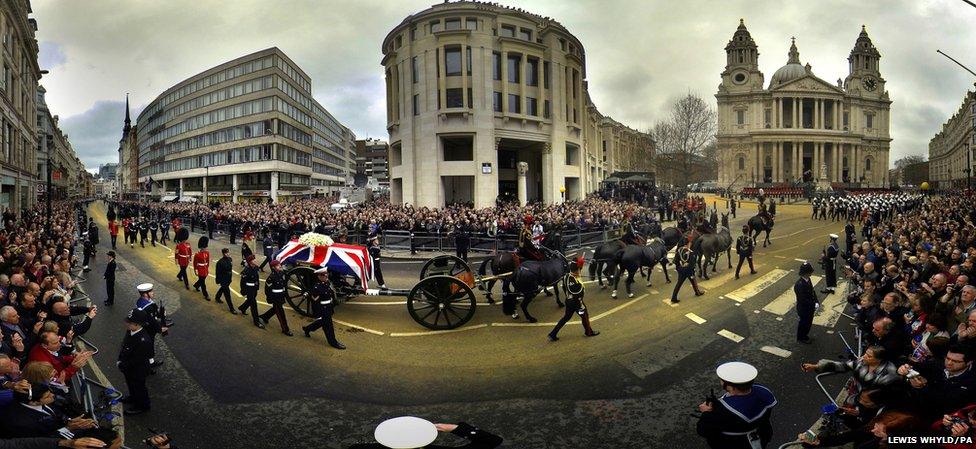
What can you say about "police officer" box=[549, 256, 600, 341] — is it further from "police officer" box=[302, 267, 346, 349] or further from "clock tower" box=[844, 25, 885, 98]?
"clock tower" box=[844, 25, 885, 98]

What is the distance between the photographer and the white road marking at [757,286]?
41.4ft

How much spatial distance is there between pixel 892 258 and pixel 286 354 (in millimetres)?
→ 12997

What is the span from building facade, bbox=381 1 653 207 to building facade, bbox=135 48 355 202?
29.7 metres

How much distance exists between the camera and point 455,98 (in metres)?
36.5

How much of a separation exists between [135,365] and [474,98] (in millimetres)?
31897

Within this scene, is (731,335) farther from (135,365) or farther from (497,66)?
(497,66)

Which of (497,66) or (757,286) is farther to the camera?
(497,66)

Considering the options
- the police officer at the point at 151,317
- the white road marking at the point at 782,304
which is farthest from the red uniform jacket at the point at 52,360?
the white road marking at the point at 782,304

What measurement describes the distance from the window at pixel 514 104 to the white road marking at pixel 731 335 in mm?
30182

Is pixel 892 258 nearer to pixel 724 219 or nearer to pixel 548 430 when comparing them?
pixel 548 430

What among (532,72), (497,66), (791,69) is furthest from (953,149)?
(497,66)

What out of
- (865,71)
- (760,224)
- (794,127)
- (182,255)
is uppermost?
(865,71)

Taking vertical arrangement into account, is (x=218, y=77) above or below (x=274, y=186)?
above

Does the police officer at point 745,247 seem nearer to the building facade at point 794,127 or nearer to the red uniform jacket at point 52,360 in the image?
the red uniform jacket at point 52,360
